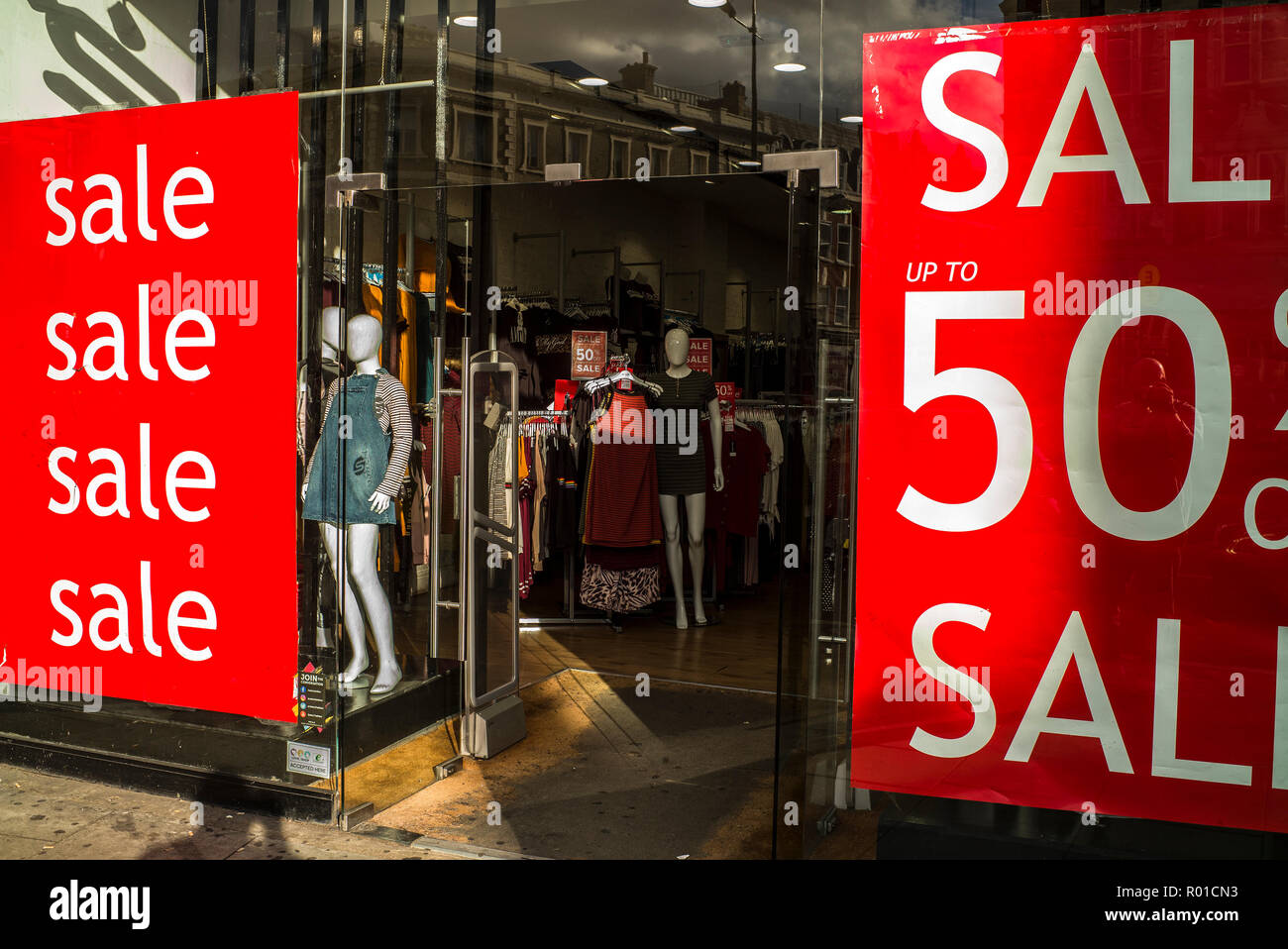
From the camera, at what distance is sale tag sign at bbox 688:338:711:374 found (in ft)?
23.2

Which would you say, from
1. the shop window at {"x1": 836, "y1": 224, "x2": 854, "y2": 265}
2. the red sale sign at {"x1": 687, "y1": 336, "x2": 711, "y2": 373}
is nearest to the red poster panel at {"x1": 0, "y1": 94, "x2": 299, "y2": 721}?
the shop window at {"x1": 836, "y1": 224, "x2": 854, "y2": 265}

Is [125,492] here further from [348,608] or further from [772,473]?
[772,473]

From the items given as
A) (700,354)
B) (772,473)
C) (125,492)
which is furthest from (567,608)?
(125,492)

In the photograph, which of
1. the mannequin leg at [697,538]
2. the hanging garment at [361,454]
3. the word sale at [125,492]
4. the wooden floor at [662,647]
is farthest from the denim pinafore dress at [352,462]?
the mannequin leg at [697,538]

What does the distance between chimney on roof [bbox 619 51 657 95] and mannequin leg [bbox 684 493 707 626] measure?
3.31 m

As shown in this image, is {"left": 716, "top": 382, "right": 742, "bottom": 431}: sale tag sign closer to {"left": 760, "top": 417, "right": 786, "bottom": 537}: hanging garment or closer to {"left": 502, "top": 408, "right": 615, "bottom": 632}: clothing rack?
{"left": 760, "top": 417, "right": 786, "bottom": 537}: hanging garment

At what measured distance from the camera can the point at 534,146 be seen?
2977mm

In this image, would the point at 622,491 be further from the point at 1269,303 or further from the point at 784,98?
the point at 1269,303

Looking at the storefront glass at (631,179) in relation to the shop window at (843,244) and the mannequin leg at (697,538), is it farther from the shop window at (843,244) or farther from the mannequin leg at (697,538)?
the mannequin leg at (697,538)

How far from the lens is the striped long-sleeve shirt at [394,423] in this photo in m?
3.28

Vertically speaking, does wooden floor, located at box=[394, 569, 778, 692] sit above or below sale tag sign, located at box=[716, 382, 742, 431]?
below

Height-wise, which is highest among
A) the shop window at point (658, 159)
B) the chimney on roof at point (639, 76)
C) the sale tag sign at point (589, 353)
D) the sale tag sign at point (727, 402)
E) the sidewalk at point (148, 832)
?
the chimney on roof at point (639, 76)

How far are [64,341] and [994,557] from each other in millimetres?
2951

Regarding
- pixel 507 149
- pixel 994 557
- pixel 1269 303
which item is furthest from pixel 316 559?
pixel 1269 303
